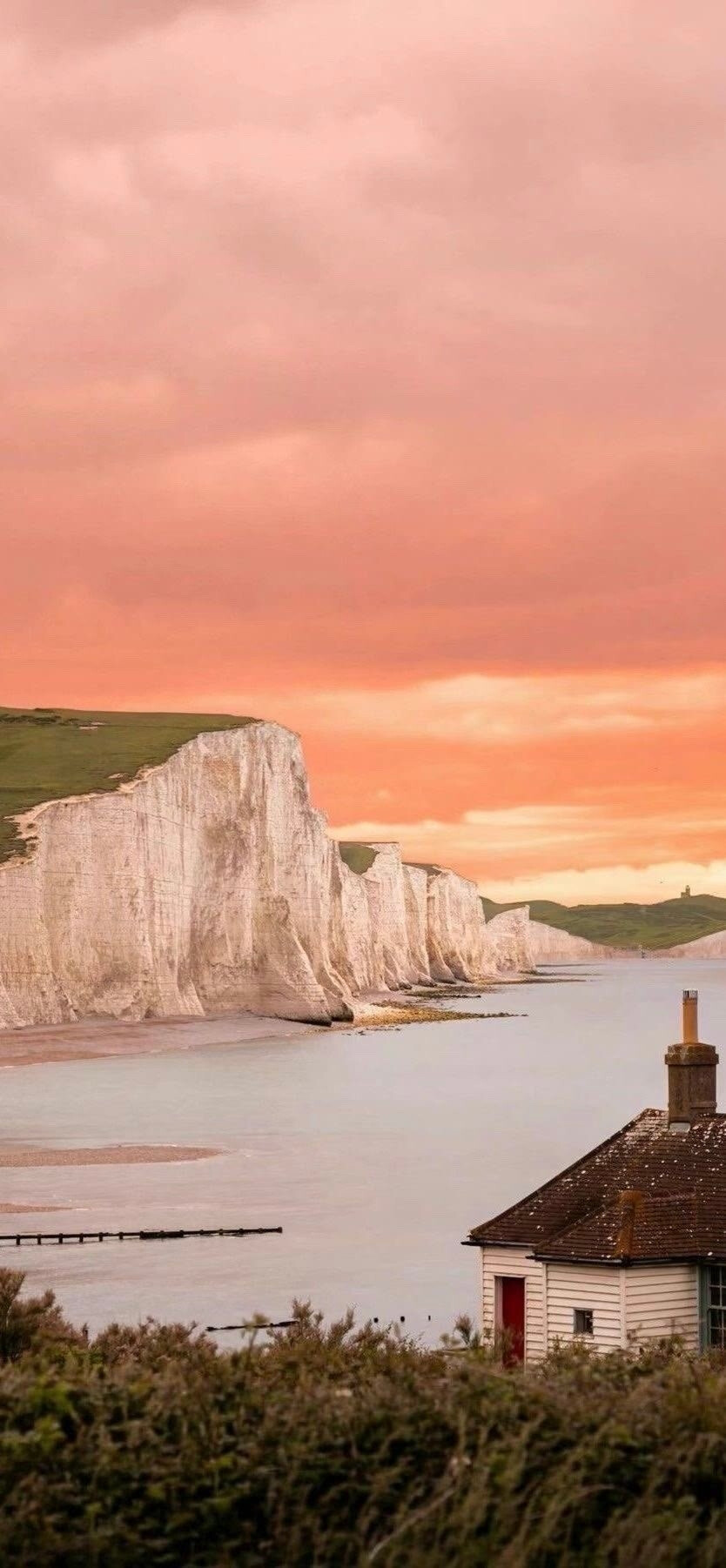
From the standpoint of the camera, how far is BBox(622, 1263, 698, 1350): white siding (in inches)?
1010

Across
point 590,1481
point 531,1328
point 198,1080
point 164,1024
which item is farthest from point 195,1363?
point 164,1024

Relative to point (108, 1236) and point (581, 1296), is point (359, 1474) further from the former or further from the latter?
point (108, 1236)

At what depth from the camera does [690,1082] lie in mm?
29125

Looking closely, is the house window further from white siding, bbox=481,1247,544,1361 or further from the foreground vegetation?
the foreground vegetation

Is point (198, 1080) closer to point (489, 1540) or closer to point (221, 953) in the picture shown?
point (221, 953)

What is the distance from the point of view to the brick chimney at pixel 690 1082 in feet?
94.4

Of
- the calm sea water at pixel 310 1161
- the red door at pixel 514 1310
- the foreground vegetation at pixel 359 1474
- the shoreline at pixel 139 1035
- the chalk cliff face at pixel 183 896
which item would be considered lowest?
the calm sea water at pixel 310 1161

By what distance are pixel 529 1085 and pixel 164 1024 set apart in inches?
1191

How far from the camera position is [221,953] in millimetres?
151625

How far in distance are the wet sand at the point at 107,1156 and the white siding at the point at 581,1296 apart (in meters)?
47.7

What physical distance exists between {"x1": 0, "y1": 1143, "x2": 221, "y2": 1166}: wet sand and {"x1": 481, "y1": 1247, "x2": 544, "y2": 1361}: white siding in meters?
46.1

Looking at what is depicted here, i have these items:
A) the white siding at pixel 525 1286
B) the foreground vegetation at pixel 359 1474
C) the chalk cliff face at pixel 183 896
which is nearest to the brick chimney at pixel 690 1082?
the white siding at pixel 525 1286

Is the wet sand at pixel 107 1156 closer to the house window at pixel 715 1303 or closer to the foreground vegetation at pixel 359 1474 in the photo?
the house window at pixel 715 1303

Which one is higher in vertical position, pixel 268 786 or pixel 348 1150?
pixel 268 786
